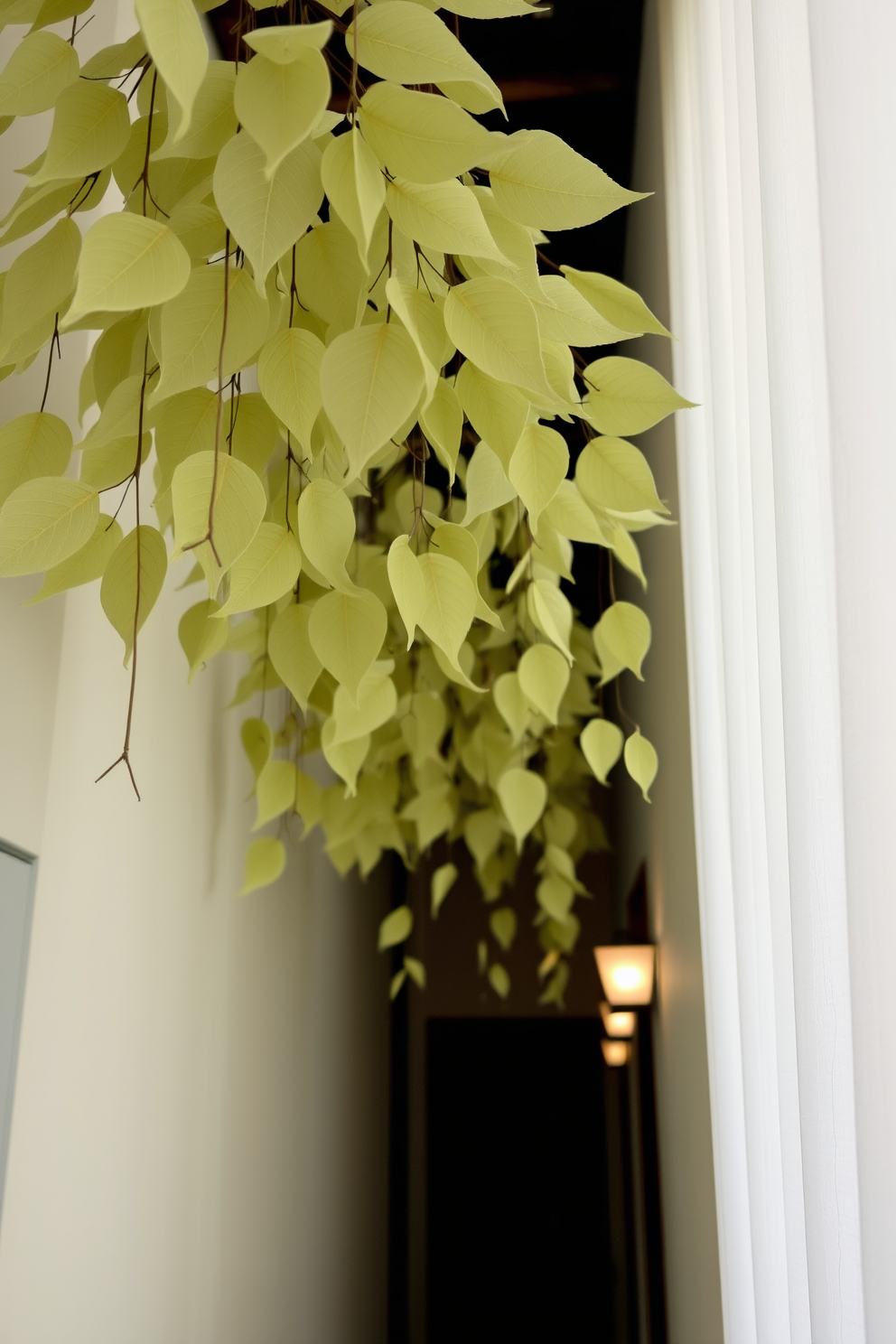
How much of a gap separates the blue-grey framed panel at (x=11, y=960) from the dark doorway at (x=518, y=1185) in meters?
3.93

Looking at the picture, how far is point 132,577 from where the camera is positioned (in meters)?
0.67

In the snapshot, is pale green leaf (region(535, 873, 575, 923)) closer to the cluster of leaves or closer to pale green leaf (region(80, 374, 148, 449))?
the cluster of leaves

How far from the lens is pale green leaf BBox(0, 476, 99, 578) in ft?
2.02

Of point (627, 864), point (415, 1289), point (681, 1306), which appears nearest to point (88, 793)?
point (681, 1306)

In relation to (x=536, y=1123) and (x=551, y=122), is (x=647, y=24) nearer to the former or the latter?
(x=551, y=122)

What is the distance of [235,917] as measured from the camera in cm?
210

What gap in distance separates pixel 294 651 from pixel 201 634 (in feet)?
0.75

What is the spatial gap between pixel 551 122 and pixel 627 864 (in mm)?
2196

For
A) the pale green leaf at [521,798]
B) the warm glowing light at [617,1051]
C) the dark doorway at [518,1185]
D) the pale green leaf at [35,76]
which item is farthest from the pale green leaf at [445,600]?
the dark doorway at [518,1185]

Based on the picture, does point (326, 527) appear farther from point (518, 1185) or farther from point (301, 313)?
point (518, 1185)

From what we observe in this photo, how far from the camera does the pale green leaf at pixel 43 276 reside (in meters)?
0.63

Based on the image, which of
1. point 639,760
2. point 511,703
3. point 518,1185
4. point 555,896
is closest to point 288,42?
point 639,760

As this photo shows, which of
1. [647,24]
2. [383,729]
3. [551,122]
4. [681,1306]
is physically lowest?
[681,1306]

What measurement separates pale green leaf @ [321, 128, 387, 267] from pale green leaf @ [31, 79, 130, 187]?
156 mm
